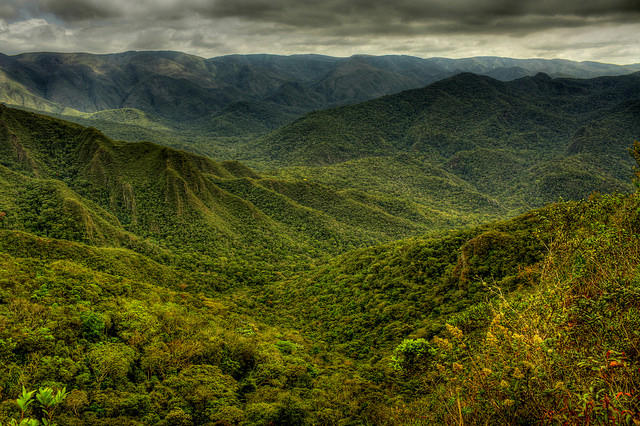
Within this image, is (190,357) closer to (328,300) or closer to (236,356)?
(236,356)

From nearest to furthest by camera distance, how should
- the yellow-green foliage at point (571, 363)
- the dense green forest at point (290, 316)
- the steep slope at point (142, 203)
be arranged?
the yellow-green foliage at point (571, 363) → the dense green forest at point (290, 316) → the steep slope at point (142, 203)

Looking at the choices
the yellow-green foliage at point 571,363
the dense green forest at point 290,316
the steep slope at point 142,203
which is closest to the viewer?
the yellow-green foliage at point 571,363

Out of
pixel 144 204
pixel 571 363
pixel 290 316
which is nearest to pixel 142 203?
pixel 144 204

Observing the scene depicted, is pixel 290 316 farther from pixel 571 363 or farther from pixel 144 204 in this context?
pixel 144 204

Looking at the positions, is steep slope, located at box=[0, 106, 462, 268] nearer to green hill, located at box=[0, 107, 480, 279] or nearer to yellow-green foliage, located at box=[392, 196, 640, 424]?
green hill, located at box=[0, 107, 480, 279]

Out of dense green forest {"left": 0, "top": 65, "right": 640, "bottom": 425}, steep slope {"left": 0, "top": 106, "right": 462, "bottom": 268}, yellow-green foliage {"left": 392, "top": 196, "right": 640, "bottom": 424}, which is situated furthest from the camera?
steep slope {"left": 0, "top": 106, "right": 462, "bottom": 268}

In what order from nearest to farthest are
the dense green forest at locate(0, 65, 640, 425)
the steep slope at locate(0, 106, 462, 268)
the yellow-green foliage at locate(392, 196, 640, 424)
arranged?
the yellow-green foliage at locate(392, 196, 640, 424)
the dense green forest at locate(0, 65, 640, 425)
the steep slope at locate(0, 106, 462, 268)

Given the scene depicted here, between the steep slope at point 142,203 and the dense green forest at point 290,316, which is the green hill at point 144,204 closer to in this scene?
the steep slope at point 142,203

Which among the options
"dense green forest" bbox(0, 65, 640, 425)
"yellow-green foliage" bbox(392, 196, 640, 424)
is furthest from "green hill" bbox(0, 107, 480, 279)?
"yellow-green foliage" bbox(392, 196, 640, 424)

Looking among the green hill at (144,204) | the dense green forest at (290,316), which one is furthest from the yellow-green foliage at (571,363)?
the green hill at (144,204)

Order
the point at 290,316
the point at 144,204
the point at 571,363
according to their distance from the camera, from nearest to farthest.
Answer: the point at 571,363 < the point at 290,316 < the point at 144,204

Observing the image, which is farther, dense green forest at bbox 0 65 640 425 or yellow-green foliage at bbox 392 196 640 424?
dense green forest at bbox 0 65 640 425
